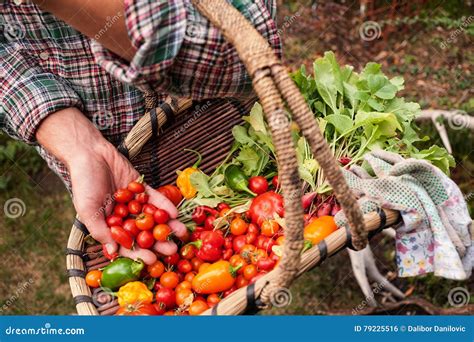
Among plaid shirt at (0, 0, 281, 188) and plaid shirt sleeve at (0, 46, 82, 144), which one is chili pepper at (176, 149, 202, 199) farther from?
plaid shirt sleeve at (0, 46, 82, 144)

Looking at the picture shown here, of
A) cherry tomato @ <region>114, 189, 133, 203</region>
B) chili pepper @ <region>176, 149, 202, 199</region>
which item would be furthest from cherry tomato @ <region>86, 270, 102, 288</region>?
chili pepper @ <region>176, 149, 202, 199</region>

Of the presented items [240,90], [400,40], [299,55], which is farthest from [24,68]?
[400,40]

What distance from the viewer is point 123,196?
1.67 metres

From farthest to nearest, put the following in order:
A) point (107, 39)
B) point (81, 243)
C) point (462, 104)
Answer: point (462, 104) → point (81, 243) → point (107, 39)

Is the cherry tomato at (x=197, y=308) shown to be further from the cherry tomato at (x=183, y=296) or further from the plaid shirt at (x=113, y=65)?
A: the plaid shirt at (x=113, y=65)

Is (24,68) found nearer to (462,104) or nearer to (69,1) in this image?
(69,1)

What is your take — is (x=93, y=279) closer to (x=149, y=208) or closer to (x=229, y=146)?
(x=149, y=208)

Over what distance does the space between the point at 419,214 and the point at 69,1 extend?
94 centimetres

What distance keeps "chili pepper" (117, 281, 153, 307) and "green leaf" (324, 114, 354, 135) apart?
0.71m

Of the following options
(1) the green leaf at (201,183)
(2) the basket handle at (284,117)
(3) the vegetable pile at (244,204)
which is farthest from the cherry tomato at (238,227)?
(2) the basket handle at (284,117)

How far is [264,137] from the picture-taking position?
1.74 metres

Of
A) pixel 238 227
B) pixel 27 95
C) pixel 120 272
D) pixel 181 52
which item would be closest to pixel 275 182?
pixel 238 227

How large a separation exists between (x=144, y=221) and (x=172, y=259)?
0.15 meters

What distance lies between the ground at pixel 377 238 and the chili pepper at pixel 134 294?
3.19 feet
